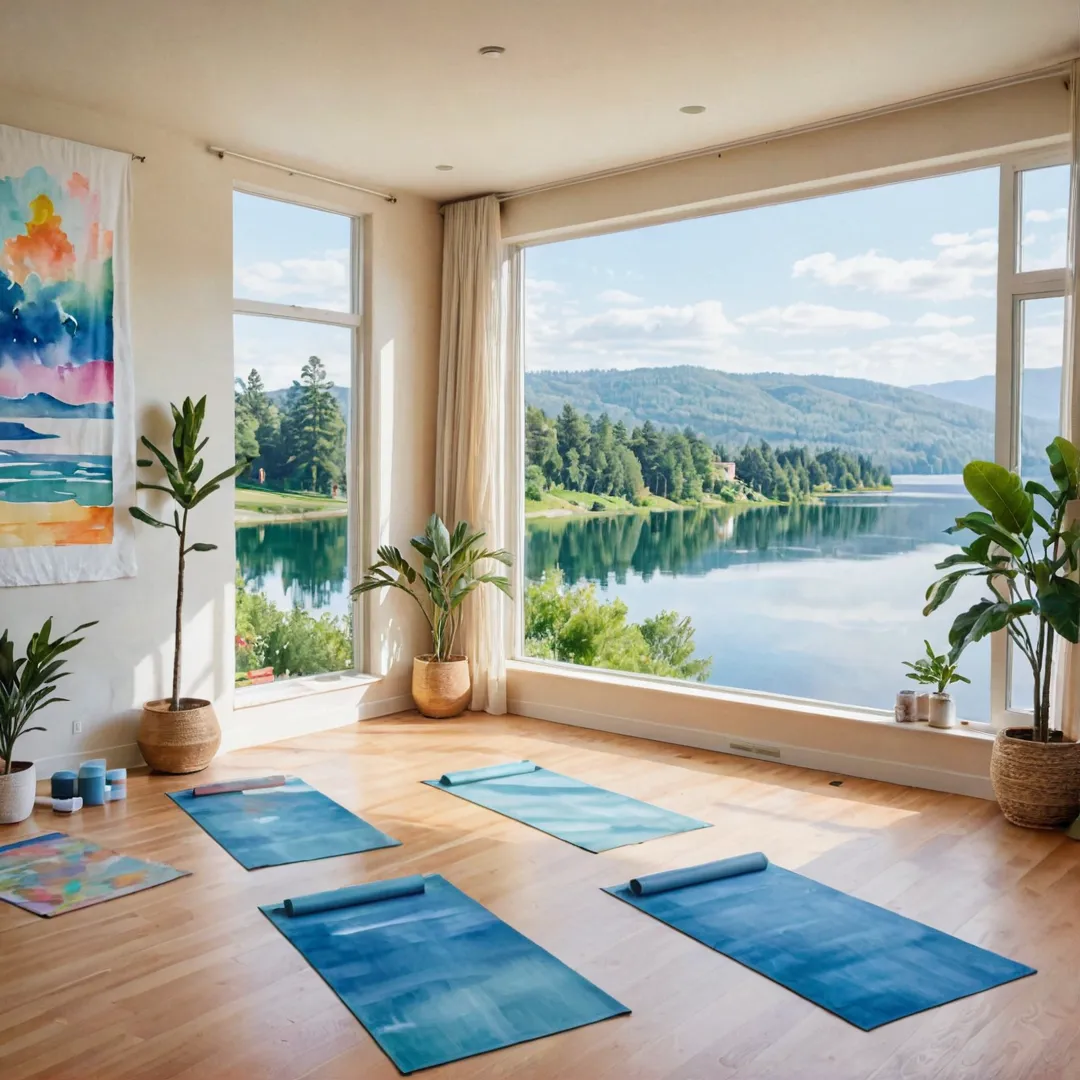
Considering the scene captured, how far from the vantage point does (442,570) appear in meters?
6.62

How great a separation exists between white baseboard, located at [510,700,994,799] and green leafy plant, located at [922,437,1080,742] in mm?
507

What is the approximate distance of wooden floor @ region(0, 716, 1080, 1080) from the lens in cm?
275

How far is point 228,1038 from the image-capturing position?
283 centimetres

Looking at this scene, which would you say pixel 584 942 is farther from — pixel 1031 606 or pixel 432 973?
pixel 1031 606

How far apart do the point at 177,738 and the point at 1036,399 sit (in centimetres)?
437

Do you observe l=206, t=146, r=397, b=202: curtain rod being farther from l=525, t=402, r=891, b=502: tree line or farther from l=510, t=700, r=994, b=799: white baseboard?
l=510, t=700, r=994, b=799: white baseboard

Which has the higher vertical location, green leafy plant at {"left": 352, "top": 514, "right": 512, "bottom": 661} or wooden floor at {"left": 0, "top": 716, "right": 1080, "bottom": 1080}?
green leafy plant at {"left": 352, "top": 514, "right": 512, "bottom": 661}

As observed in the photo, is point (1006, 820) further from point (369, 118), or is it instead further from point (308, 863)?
point (369, 118)

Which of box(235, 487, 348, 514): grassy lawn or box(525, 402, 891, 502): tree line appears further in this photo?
box(235, 487, 348, 514): grassy lawn

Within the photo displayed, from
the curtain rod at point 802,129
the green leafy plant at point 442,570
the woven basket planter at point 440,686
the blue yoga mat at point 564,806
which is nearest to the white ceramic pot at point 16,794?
the blue yoga mat at point 564,806

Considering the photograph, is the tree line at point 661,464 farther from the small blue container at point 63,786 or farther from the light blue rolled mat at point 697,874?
the small blue container at point 63,786

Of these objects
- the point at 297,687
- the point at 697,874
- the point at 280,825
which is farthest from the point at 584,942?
the point at 297,687

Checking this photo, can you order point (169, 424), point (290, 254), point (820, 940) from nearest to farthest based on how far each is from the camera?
1. point (820, 940)
2. point (169, 424)
3. point (290, 254)

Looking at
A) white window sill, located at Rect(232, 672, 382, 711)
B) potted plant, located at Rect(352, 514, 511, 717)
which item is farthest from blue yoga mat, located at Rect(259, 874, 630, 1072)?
potted plant, located at Rect(352, 514, 511, 717)
